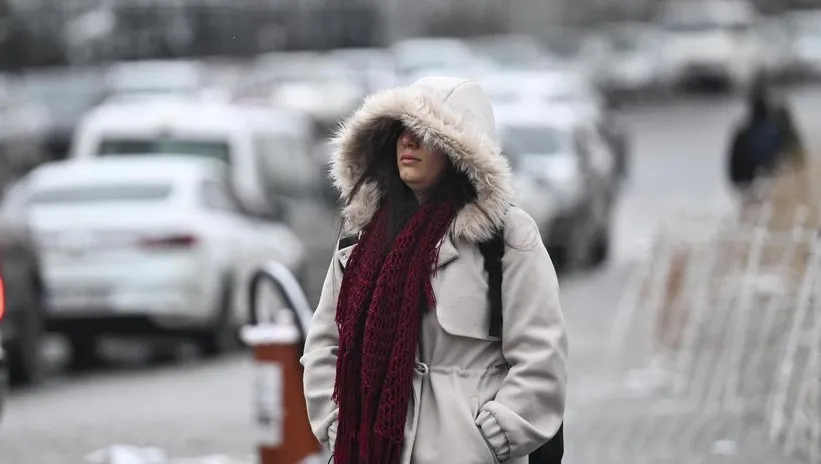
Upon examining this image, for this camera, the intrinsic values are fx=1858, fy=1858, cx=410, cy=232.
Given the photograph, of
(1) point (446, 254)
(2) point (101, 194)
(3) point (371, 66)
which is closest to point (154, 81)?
(3) point (371, 66)

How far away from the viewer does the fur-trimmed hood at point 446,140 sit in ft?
14.5

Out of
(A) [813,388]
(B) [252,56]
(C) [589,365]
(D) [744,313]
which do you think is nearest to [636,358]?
(C) [589,365]

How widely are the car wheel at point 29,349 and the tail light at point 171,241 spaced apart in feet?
3.23

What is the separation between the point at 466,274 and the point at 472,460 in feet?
1.44

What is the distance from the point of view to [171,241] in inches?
550

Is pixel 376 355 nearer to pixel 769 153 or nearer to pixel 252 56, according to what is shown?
pixel 769 153

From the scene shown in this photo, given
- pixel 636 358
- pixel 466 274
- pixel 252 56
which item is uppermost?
pixel 466 274

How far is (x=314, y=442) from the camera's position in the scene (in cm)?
768

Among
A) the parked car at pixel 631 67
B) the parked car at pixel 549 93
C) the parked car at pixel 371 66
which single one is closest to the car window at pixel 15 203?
the parked car at pixel 549 93

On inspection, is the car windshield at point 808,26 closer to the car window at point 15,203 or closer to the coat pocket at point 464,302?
the car window at point 15,203

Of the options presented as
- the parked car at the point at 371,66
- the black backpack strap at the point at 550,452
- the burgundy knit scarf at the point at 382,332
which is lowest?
the parked car at the point at 371,66

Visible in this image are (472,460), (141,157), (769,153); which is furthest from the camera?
(769,153)

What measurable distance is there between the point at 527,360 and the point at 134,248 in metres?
9.89

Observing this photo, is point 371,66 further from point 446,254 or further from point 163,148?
point 446,254
